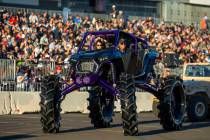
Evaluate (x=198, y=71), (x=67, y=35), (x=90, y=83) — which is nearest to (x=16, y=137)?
(x=90, y=83)

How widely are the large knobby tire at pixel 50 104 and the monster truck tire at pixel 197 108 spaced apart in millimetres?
6335

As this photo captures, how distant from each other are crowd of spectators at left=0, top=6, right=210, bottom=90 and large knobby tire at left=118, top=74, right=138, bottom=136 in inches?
407

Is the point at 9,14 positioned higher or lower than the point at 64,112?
higher

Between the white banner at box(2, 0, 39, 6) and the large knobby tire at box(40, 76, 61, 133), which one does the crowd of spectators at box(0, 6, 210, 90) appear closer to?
the white banner at box(2, 0, 39, 6)

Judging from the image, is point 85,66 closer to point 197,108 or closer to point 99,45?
point 99,45

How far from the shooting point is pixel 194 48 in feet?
117

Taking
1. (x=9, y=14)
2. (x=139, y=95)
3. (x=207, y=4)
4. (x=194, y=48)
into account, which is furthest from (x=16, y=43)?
(x=207, y=4)

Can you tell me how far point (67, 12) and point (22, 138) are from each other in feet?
63.2

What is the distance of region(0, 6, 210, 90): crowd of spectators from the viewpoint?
88.3 feet

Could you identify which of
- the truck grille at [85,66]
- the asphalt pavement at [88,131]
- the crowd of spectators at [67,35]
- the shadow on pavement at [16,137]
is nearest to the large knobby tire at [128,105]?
the asphalt pavement at [88,131]

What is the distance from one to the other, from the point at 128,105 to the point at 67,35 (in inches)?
633

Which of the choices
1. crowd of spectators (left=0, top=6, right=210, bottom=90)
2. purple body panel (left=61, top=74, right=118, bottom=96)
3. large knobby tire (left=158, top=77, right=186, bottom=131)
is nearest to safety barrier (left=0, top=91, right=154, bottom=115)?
crowd of spectators (left=0, top=6, right=210, bottom=90)

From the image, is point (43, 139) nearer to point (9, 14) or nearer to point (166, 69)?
point (166, 69)

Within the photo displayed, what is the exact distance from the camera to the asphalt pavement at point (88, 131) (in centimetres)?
1476
